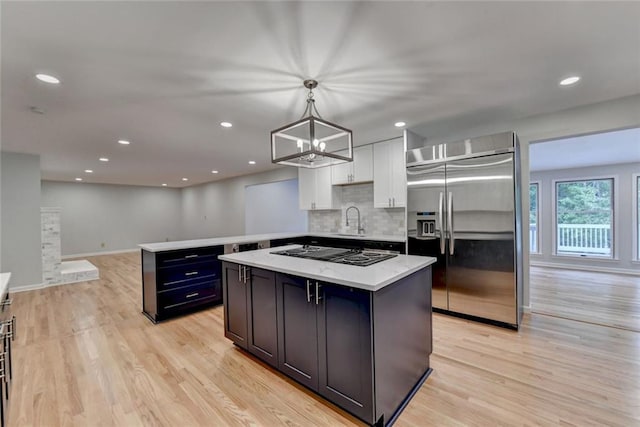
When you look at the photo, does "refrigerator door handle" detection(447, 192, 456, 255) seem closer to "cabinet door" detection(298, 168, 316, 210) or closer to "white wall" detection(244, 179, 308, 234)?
"cabinet door" detection(298, 168, 316, 210)

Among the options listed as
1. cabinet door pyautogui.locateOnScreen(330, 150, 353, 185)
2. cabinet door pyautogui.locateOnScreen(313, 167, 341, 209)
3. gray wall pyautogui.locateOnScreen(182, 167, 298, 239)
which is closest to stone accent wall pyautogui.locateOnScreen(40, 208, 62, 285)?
gray wall pyautogui.locateOnScreen(182, 167, 298, 239)

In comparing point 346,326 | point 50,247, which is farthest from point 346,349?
point 50,247

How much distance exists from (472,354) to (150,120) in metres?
4.18

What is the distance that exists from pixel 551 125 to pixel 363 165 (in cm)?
236

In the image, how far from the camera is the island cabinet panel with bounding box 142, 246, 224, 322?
336 cm

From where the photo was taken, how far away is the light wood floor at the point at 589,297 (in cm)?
333

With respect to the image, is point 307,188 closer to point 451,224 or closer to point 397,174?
point 397,174

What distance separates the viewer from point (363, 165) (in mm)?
4504

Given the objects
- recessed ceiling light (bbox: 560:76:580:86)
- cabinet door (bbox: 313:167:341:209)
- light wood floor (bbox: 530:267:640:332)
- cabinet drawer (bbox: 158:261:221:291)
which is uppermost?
recessed ceiling light (bbox: 560:76:580:86)

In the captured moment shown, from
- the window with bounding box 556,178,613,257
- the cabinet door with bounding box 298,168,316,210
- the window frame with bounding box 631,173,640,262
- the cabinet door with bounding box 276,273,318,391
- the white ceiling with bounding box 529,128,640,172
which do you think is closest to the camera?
the cabinet door with bounding box 276,273,318,391

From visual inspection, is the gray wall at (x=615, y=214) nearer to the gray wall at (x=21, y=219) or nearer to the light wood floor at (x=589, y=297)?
the light wood floor at (x=589, y=297)

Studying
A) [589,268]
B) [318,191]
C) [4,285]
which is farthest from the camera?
[589,268]

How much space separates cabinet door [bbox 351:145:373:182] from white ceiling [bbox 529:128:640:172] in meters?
2.44

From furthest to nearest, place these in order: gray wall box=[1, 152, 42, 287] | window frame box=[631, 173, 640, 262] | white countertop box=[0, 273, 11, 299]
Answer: window frame box=[631, 173, 640, 262]
gray wall box=[1, 152, 42, 287]
white countertop box=[0, 273, 11, 299]
